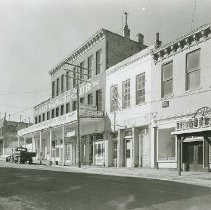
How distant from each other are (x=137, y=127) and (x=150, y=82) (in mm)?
3504

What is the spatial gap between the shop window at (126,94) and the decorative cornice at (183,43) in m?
4.12

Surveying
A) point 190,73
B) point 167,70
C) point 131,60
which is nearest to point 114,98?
point 131,60

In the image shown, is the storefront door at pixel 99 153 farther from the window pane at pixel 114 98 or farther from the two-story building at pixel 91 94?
the window pane at pixel 114 98

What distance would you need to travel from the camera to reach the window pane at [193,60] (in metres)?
23.0

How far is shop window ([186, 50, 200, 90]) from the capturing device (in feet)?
75.2

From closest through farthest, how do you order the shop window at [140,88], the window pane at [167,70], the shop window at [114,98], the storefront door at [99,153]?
the window pane at [167,70], the shop window at [140,88], the shop window at [114,98], the storefront door at [99,153]

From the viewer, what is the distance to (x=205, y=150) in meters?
21.8

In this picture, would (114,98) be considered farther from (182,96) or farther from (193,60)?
(193,60)

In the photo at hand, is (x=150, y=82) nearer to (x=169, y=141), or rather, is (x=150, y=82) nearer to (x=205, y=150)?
(x=169, y=141)

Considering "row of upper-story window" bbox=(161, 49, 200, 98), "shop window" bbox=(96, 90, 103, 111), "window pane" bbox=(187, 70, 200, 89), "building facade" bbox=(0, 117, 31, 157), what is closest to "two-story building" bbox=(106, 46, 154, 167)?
"shop window" bbox=(96, 90, 103, 111)

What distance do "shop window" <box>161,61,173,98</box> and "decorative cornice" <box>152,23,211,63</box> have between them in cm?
62

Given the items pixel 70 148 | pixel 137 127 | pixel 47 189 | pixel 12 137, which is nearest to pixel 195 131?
pixel 47 189

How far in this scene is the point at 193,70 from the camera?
76.1ft

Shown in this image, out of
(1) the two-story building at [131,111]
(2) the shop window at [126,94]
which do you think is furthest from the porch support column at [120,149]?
(2) the shop window at [126,94]
